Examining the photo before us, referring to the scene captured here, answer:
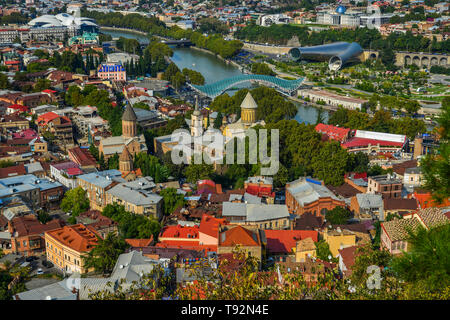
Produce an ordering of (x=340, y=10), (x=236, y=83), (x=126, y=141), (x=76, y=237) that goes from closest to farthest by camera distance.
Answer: (x=76, y=237) < (x=126, y=141) < (x=236, y=83) < (x=340, y=10)

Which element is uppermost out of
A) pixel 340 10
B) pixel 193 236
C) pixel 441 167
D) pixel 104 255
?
pixel 441 167

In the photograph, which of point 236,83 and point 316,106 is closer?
point 316,106

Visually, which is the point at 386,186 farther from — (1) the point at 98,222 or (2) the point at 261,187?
(1) the point at 98,222

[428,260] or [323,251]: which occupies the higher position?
[428,260]

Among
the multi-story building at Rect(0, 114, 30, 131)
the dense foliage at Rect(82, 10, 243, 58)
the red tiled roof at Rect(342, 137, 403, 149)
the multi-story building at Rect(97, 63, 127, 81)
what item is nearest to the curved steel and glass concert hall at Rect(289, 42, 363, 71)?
the dense foliage at Rect(82, 10, 243, 58)

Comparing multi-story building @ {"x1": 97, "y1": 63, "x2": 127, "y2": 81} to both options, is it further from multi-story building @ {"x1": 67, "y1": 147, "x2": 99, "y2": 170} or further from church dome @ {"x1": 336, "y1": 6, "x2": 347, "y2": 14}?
church dome @ {"x1": 336, "y1": 6, "x2": 347, "y2": 14}

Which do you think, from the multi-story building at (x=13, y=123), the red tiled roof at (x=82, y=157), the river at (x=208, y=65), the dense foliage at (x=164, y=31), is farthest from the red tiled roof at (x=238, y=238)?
the dense foliage at (x=164, y=31)

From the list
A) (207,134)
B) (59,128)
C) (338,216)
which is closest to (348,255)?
(338,216)
